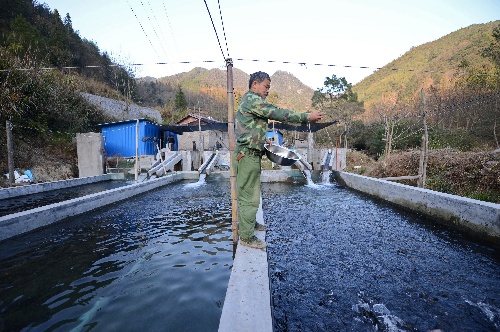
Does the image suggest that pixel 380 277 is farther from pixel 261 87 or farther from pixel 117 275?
pixel 117 275

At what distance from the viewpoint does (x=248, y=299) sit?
186cm

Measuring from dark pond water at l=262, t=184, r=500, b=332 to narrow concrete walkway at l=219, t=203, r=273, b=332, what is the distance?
1.23 ft

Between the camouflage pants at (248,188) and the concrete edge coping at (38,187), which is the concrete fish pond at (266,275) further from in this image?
the concrete edge coping at (38,187)

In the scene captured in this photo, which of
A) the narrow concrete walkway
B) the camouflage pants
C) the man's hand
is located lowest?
the narrow concrete walkway

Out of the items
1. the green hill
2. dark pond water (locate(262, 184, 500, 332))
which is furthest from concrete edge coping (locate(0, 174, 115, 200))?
the green hill

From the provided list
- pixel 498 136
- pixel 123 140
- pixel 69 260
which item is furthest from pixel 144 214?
pixel 498 136

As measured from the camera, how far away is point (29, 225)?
15.3 feet

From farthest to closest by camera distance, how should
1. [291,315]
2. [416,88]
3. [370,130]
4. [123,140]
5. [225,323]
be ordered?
[416,88] < [370,130] < [123,140] < [291,315] < [225,323]

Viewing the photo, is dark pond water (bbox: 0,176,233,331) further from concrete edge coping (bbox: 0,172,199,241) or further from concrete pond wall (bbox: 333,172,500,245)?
concrete pond wall (bbox: 333,172,500,245)

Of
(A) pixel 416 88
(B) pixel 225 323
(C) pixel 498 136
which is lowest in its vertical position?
(B) pixel 225 323

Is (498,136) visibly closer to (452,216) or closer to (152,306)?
(452,216)

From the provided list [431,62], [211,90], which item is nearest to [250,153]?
[431,62]

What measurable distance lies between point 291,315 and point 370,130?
94.6ft

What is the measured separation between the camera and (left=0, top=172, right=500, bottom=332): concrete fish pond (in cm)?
213
